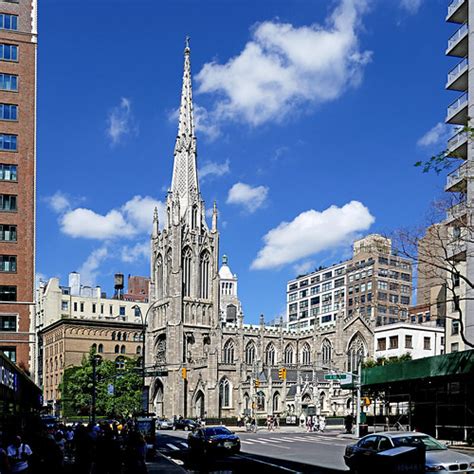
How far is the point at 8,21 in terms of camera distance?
168ft

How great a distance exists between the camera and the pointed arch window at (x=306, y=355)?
126 metres

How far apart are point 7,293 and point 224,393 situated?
215 ft

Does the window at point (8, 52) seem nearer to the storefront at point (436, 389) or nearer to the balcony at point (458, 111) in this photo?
the balcony at point (458, 111)

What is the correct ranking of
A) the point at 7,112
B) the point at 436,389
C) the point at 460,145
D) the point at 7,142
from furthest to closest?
the point at 7,112 < the point at 7,142 < the point at 460,145 < the point at 436,389

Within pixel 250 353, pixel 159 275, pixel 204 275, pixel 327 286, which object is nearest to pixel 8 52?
pixel 204 275

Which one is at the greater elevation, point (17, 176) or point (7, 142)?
point (7, 142)

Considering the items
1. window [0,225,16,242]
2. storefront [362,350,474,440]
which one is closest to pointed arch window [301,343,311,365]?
storefront [362,350,474,440]

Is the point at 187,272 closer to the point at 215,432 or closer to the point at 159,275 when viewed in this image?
the point at 159,275

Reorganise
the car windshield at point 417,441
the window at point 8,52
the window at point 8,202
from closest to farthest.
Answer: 1. the car windshield at point 417,441
2. the window at point 8,202
3. the window at point 8,52

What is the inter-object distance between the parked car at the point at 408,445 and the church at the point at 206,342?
81.1m

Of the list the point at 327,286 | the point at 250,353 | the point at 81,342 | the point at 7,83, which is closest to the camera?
the point at 7,83

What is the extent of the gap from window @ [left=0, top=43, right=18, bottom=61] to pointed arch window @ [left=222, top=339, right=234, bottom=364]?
245 ft

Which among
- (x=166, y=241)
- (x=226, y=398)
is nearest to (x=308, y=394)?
(x=226, y=398)

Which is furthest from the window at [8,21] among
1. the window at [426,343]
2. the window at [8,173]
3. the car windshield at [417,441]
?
the window at [426,343]
